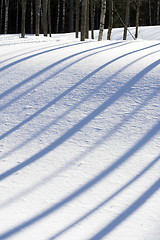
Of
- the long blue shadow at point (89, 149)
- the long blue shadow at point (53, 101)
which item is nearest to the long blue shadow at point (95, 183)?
the long blue shadow at point (89, 149)

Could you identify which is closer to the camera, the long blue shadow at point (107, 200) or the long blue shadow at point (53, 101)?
the long blue shadow at point (107, 200)

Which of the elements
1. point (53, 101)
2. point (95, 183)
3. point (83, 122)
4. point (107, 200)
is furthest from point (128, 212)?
point (53, 101)

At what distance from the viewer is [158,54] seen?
7.30m

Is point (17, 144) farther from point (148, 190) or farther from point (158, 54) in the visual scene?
point (158, 54)

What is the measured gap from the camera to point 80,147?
4309 millimetres

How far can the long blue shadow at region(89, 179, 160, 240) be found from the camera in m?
2.90

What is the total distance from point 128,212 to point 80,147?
1.35m

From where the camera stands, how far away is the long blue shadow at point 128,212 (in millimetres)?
2898

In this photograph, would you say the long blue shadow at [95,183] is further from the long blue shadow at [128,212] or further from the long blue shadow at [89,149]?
the long blue shadow at [89,149]

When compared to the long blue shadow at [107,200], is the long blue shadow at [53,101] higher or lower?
higher

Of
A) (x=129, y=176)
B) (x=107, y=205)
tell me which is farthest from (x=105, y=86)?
(x=107, y=205)

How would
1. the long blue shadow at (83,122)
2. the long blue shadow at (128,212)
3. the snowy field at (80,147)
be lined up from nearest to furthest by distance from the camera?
the long blue shadow at (128,212) → the snowy field at (80,147) → the long blue shadow at (83,122)

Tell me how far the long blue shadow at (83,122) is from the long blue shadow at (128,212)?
1.39 m

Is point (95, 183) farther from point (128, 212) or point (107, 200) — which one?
point (128, 212)
